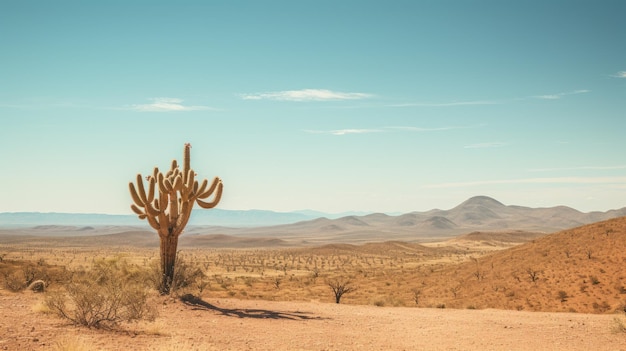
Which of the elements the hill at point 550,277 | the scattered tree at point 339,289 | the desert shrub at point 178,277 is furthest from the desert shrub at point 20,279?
the hill at point 550,277

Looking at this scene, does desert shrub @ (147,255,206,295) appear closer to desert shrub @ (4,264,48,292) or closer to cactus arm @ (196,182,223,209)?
cactus arm @ (196,182,223,209)

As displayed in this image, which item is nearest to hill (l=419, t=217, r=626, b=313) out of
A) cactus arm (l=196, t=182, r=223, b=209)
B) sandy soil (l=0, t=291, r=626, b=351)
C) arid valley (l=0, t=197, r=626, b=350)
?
arid valley (l=0, t=197, r=626, b=350)

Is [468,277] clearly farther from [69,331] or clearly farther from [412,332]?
[69,331]

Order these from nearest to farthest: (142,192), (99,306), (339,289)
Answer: (99,306), (142,192), (339,289)

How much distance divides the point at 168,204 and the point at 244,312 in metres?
5.98

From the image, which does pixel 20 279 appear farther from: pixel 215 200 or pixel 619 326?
pixel 619 326

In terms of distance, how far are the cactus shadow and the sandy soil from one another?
33mm

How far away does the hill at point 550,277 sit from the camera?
76.5 ft

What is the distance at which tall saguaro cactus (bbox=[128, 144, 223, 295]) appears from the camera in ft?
61.7

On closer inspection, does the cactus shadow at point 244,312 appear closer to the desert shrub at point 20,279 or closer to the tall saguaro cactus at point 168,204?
the tall saguaro cactus at point 168,204

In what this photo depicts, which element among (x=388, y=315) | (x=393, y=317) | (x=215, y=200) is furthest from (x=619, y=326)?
(x=215, y=200)

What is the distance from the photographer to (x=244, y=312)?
53.3 ft

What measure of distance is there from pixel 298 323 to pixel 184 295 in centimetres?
496

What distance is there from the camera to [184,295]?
56.5 ft
